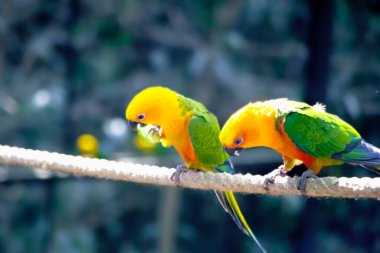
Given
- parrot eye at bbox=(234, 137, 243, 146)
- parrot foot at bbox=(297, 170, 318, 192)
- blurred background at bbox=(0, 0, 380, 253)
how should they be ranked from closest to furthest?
parrot foot at bbox=(297, 170, 318, 192), parrot eye at bbox=(234, 137, 243, 146), blurred background at bbox=(0, 0, 380, 253)

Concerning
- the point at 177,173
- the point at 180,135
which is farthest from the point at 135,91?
the point at 177,173

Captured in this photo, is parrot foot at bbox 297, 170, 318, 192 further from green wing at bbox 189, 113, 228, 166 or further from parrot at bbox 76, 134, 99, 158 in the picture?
parrot at bbox 76, 134, 99, 158

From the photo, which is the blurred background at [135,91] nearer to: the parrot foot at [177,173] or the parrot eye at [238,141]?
the parrot foot at [177,173]

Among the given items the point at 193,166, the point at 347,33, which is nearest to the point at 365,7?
the point at 347,33

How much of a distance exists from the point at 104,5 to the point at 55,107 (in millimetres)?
586

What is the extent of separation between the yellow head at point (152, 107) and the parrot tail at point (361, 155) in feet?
1.58

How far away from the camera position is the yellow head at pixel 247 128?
1.93m

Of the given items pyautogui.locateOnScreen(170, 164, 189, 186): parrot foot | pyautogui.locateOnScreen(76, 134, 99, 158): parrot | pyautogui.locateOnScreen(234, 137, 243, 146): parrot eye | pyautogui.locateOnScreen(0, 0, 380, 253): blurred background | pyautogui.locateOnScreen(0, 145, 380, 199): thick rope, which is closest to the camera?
pyautogui.locateOnScreen(0, 145, 380, 199): thick rope

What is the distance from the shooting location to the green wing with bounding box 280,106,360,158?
1940mm

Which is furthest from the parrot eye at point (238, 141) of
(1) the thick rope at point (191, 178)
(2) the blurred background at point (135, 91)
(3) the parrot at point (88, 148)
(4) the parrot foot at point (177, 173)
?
(2) the blurred background at point (135, 91)

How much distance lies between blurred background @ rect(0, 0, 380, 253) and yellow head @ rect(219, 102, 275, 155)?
1.29m

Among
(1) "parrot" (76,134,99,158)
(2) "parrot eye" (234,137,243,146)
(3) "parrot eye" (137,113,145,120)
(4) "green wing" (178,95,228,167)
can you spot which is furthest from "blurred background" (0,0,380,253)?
(2) "parrot eye" (234,137,243,146)

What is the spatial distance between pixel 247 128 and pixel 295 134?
120mm

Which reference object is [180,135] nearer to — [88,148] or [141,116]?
[141,116]
